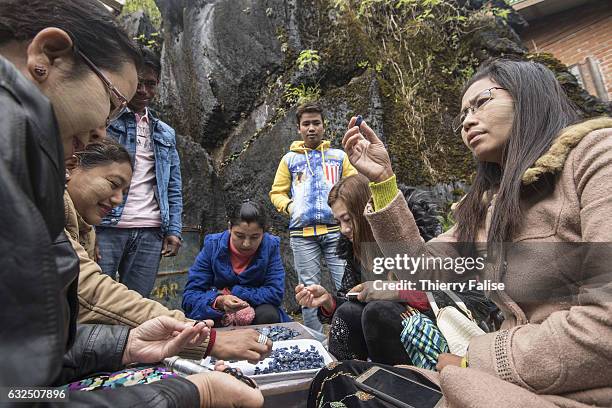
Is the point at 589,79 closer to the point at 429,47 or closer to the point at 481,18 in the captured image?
the point at 481,18

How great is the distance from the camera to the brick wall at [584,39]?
685 cm

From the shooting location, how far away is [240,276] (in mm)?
3234

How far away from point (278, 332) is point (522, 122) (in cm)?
184

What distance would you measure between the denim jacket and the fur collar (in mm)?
2690

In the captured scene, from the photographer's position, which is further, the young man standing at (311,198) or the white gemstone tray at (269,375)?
the young man standing at (311,198)

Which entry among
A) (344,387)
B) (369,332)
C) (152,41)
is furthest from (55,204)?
(152,41)

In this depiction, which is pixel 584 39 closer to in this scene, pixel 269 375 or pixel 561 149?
pixel 561 149

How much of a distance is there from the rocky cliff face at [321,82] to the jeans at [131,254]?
90.9 inches

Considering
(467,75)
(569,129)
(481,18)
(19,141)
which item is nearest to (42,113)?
(19,141)

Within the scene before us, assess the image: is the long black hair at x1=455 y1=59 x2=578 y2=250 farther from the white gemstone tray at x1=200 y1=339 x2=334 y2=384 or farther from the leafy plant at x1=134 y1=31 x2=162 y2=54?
the leafy plant at x1=134 y1=31 x2=162 y2=54

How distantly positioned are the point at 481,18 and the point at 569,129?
522 centimetres

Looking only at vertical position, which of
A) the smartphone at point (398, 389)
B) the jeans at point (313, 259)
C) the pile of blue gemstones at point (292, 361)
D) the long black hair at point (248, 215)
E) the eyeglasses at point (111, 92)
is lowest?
the jeans at point (313, 259)

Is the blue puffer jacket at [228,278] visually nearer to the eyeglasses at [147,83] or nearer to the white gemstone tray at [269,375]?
the white gemstone tray at [269,375]

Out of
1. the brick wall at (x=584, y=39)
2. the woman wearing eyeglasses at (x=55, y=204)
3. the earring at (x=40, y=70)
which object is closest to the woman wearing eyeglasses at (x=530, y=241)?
the woman wearing eyeglasses at (x=55, y=204)
